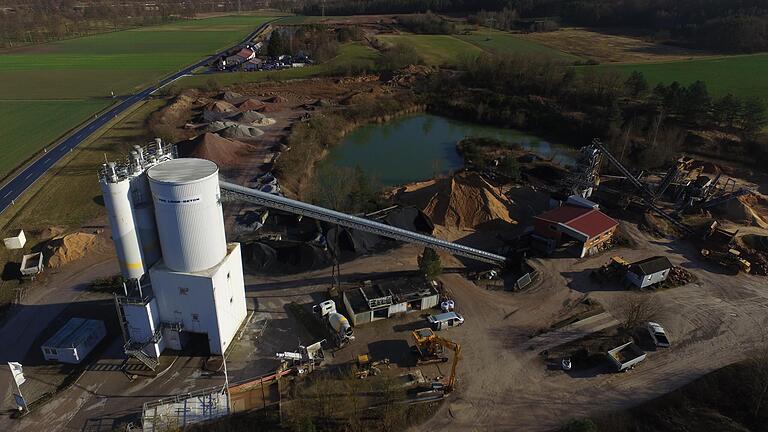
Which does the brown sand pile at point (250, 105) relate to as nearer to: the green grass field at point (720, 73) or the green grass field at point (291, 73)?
the green grass field at point (291, 73)

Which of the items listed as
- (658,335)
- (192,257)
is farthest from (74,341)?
(658,335)

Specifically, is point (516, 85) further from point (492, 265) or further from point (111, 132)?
point (111, 132)

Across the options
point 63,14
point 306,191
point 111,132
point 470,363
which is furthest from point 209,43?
point 470,363

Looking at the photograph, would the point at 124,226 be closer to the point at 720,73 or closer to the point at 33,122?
the point at 33,122

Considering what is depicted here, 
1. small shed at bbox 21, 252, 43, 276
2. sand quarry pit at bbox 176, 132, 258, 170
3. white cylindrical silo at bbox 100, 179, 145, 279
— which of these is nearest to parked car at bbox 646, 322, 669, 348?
white cylindrical silo at bbox 100, 179, 145, 279

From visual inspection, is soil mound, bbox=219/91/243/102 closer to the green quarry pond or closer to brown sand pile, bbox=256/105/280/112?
brown sand pile, bbox=256/105/280/112

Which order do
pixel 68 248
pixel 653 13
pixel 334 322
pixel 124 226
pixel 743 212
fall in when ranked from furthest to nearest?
pixel 653 13 < pixel 743 212 < pixel 68 248 < pixel 334 322 < pixel 124 226

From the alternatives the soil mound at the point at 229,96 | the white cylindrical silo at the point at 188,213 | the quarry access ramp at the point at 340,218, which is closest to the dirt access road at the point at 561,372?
the quarry access ramp at the point at 340,218
